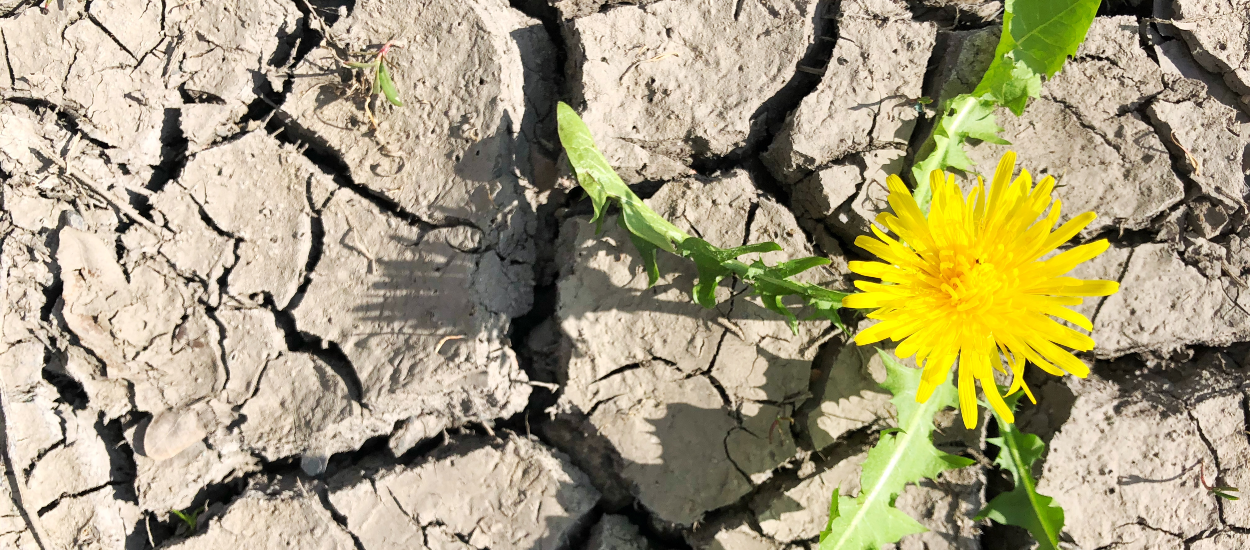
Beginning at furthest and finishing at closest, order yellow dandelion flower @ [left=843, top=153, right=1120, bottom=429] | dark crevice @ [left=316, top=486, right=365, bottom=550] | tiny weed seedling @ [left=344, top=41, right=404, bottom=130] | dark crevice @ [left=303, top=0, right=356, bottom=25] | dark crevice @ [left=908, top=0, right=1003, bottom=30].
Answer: dark crevice @ [left=908, top=0, right=1003, bottom=30] → dark crevice @ [left=303, top=0, right=356, bottom=25] → tiny weed seedling @ [left=344, top=41, right=404, bottom=130] → dark crevice @ [left=316, top=486, right=365, bottom=550] → yellow dandelion flower @ [left=843, top=153, right=1120, bottom=429]

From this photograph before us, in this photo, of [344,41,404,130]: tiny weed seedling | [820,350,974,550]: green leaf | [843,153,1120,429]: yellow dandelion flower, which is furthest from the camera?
[344,41,404,130]: tiny weed seedling

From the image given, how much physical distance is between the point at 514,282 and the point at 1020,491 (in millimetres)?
1665

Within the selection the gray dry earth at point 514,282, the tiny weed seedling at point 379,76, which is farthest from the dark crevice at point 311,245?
the tiny weed seedling at point 379,76

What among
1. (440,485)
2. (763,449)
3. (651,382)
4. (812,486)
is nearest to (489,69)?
(651,382)

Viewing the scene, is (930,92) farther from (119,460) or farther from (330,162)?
(119,460)

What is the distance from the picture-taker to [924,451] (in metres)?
2.16

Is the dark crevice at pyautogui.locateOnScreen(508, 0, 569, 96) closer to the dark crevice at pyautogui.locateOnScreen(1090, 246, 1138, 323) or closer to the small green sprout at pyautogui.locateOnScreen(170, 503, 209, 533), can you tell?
the small green sprout at pyautogui.locateOnScreen(170, 503, 209, 533)

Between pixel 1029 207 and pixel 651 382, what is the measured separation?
3.80 feet

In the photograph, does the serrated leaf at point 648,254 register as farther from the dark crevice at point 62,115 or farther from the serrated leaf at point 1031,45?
the dark crevice at point 62,115

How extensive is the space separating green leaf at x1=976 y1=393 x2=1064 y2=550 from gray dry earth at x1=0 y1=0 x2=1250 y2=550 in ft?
0.27

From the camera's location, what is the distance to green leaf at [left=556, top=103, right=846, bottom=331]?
2.08 metres

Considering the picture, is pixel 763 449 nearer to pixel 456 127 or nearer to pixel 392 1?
pixel 456 127

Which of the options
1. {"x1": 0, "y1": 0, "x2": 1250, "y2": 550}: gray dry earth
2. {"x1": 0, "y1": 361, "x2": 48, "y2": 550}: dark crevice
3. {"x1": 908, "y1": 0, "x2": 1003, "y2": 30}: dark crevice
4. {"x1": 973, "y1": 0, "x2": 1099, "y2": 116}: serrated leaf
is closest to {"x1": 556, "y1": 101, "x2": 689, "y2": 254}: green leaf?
{"x1": 0, "y1": 0, "x2": 1250, "y2": 550}: gray dry earth

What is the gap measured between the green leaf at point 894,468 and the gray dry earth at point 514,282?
0.13 metres
